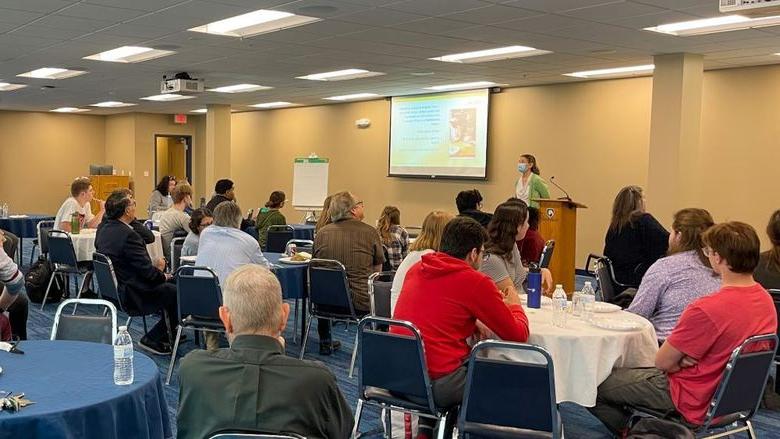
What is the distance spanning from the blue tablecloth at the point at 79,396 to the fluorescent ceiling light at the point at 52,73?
850 cm

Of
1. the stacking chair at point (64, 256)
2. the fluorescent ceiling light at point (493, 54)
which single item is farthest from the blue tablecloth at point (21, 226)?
the fluorescent ceiling light at point (493, 54)

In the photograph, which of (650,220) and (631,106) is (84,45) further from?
(631,106)

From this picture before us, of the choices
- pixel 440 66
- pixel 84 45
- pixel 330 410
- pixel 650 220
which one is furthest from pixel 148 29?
pixel 330 410

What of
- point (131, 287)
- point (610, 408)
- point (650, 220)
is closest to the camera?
point (610, 408)

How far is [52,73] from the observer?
11.3m

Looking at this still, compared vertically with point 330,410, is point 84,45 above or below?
above

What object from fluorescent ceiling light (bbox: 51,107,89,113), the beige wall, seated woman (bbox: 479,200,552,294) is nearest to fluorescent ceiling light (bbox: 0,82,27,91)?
fluorescent ceiling light (bbox: 51,107,89,113)

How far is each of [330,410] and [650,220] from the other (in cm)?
460

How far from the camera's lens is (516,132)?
38.3 feet

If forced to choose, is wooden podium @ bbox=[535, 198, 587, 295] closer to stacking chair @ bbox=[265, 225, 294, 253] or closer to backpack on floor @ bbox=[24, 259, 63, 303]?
stacking chair @ bbox=[265, 225, 294, 253]

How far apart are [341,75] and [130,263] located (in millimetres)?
5525

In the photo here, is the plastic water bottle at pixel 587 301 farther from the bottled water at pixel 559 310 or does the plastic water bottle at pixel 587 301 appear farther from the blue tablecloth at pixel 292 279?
the blue tablecloth at pixel 292 279

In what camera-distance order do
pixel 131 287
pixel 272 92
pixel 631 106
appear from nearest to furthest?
pixel 131 287
pixel 631 106
pixel 272 92

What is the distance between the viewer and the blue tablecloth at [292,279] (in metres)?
5.96
